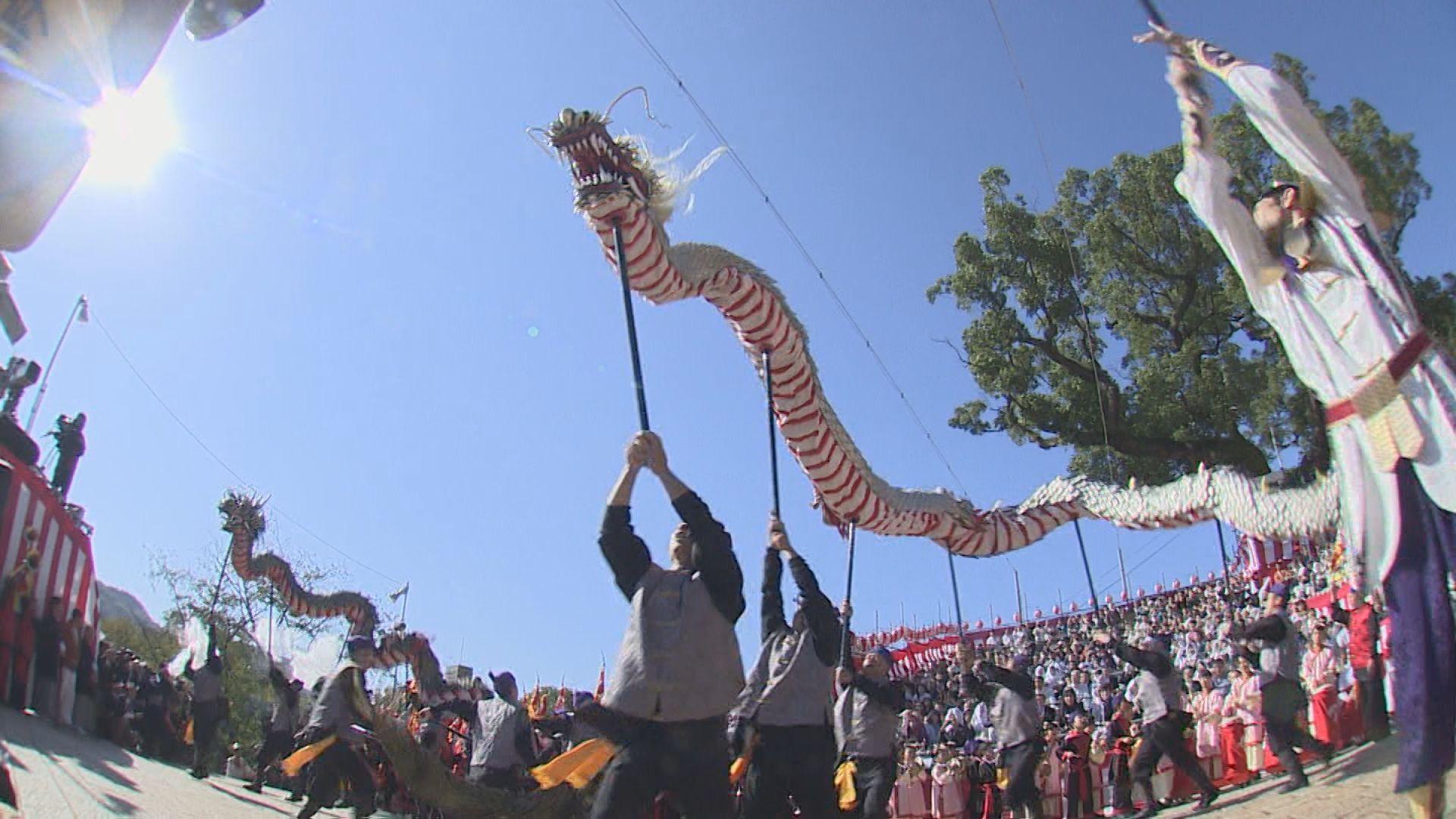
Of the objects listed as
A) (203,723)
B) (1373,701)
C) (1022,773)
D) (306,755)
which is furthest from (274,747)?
(1373,701)

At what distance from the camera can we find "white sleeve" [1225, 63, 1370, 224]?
3246 millimetres

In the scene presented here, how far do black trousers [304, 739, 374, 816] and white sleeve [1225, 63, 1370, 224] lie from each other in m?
6.82

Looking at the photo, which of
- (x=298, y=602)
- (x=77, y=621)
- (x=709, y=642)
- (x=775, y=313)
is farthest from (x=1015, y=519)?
(x=298, y=602)

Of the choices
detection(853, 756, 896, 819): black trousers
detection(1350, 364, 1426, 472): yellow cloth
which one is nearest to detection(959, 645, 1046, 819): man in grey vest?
detection(853, 756, 896, 819): black trousers

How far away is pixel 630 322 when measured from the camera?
554cm

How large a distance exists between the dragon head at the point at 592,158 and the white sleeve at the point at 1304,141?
370 cm

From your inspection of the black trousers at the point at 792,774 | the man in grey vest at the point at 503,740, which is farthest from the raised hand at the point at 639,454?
the man in grey vest at the point at 503,740

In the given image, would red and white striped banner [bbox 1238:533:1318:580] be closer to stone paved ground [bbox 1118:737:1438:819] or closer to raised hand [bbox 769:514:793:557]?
stone paved ground [bbox 1118:737:1438:819]

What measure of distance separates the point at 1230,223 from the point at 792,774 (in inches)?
125

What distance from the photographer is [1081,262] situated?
64.2 feet

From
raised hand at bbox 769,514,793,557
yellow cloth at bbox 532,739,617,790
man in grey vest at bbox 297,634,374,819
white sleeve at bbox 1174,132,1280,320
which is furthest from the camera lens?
man in grey vest at bbox 297,634,374,819

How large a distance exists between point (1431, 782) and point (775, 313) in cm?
520

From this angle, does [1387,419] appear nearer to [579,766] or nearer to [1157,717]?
[579,766]

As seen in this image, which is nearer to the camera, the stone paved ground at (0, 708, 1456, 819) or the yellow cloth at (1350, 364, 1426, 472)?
the yellow cloth at (1350, 364, 1426, 472)
